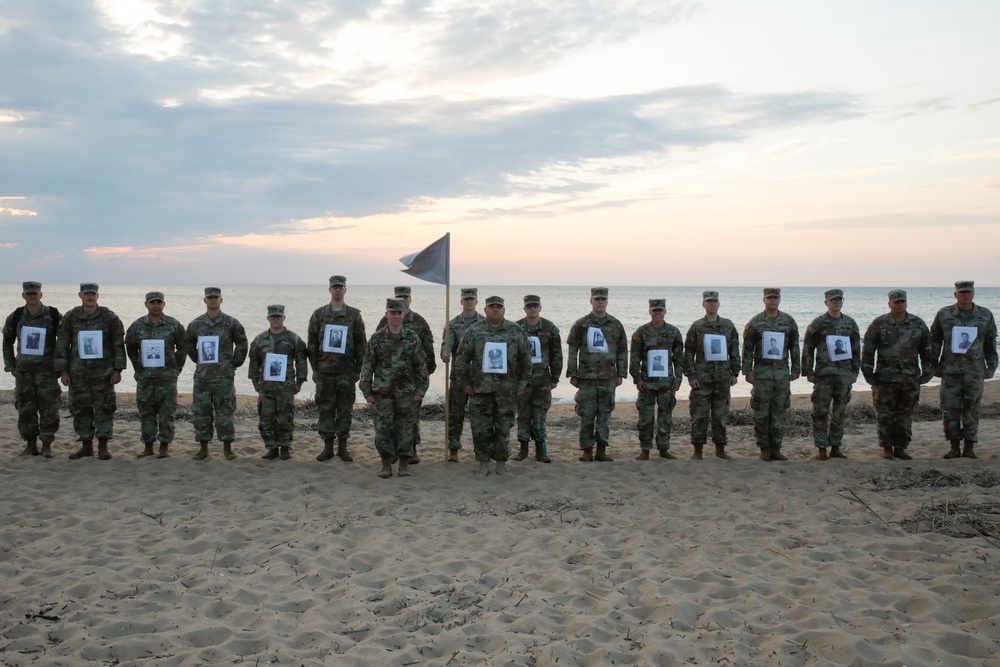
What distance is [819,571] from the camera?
568 cm

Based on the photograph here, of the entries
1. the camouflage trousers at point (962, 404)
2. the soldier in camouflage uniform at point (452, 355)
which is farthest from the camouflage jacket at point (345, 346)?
the camouflage trousers at point (962, 404)

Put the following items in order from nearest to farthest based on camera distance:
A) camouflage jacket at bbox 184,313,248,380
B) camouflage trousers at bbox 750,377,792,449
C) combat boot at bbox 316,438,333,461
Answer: camouflage jacket at bbox 184,313,248,380 → camouflage trousers at bbox 750,377,792,449 → combat boot at bbox 316,438,333,461

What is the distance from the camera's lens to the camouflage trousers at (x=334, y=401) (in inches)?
387

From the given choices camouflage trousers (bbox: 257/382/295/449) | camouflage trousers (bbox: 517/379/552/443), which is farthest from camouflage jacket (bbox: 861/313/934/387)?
camouflage trousers (bbox: 257/382/295/449)

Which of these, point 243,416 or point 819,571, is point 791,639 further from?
point 243,416

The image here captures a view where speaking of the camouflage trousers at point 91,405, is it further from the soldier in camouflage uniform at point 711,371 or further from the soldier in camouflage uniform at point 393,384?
the soldier in camouflage uniform at point 711,371

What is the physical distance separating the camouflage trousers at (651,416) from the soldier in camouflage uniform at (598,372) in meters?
0.45

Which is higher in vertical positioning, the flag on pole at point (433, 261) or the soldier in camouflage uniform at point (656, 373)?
the flag on pole at point (433, 261)

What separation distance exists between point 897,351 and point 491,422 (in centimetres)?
561

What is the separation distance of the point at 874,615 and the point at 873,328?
609 cm

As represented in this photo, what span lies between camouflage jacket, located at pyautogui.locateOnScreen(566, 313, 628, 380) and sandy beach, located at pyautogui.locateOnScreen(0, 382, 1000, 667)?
1.27 metres

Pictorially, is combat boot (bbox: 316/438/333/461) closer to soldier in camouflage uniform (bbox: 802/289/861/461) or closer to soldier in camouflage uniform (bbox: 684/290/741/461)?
soldier in camouflage uniform (bbox: 684/290/741/461)

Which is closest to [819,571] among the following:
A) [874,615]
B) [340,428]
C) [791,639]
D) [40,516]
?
[874,615]

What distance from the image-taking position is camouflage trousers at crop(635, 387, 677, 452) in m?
9.97
